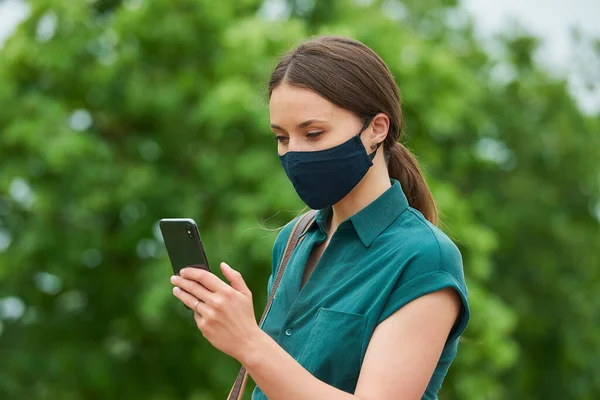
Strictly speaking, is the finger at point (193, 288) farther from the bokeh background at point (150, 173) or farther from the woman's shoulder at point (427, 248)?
the bokeh background at point (150, 173)

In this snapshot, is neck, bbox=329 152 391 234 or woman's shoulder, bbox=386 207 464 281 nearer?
woman's shoulder, bbox=386 207 464 281

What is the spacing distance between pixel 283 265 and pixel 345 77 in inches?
22.3

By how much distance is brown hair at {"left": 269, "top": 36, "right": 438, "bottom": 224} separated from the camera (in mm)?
2305

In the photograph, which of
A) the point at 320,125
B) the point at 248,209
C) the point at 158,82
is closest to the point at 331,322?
the point at 320,125

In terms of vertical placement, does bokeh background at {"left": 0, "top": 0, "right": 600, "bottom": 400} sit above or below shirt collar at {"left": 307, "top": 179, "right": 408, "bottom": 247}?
below

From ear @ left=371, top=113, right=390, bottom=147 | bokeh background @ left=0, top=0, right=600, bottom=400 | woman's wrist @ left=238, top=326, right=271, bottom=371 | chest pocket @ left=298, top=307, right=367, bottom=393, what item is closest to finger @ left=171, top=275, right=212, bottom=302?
woman's wrist @ left=238, top=326, right=271, bottom=371

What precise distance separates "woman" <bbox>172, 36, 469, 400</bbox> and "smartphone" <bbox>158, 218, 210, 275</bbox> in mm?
101

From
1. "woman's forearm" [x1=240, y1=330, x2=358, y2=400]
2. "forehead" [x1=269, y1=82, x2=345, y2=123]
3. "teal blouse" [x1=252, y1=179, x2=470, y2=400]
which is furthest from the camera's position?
"forehead" [x1=269, y1=82, x2=345, y2=123]

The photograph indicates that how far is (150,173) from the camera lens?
12000 mm

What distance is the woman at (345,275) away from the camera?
6.79 feet

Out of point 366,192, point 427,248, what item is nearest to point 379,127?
point 366,192

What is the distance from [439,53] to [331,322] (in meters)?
10.7

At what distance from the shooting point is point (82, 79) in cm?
1266

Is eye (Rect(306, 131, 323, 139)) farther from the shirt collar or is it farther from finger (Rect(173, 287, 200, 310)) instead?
finger (Rect(173, 287, 200, 310))
